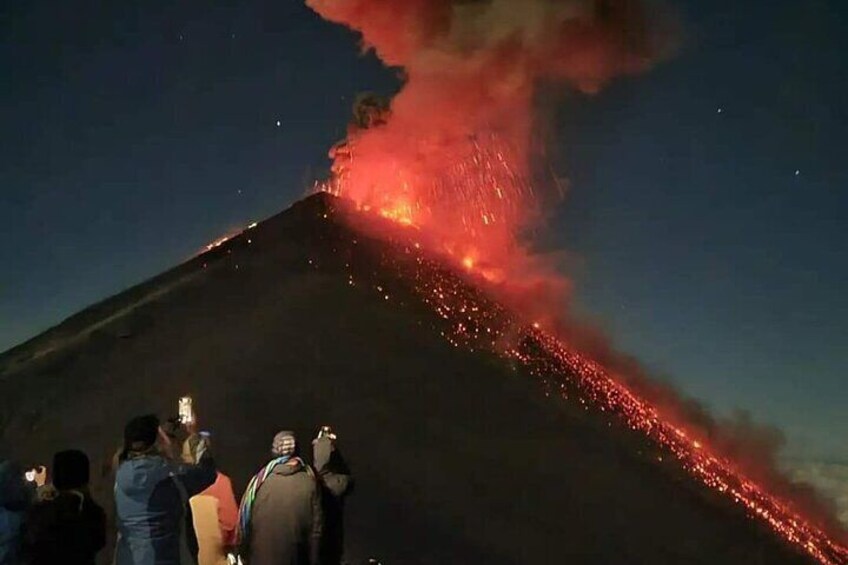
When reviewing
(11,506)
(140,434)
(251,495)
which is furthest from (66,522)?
(251,495)

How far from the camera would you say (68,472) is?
224 inches

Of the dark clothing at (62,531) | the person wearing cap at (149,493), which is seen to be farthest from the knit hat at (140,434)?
the dark clothing at (62,531)

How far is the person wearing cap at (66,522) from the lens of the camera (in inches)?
218

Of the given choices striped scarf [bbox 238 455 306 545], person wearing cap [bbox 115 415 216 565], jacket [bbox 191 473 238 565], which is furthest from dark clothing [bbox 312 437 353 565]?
jacket [bbox 191 473 238 565]

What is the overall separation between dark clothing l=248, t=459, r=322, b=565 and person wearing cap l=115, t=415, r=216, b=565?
0.42 metres

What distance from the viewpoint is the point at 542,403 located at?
14.8m

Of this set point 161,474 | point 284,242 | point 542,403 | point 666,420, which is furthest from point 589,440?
point 161,474

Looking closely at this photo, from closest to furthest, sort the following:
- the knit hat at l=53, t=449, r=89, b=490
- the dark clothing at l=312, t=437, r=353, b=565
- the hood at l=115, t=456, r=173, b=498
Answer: the knit hat at l=53, t=449, r=89, b=490
the hood at l=115, t=456, r=173, b=498
the dark clothing at l=312, t=437, r=353, b=565

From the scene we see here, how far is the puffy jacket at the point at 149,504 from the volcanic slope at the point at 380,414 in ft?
15.4

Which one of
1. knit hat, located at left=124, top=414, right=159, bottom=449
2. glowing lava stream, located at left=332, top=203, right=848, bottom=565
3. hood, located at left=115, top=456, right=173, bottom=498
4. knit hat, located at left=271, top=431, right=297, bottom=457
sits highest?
glowing lava stream, located at left=332, top=203, right=848, bottom=565

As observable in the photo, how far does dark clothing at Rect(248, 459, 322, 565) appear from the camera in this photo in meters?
6.08

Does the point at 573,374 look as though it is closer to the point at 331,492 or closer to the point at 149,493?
the point at 331,492

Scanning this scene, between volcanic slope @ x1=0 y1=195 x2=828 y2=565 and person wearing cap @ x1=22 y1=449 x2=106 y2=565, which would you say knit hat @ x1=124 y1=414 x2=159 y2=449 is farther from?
volcanic slope @ x1=0 y1=195 x2=828 y2=565

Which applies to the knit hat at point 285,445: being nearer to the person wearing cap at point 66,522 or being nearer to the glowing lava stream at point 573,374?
the person wearing cap at point 66,522
